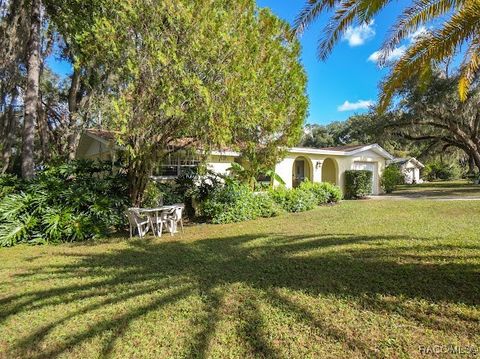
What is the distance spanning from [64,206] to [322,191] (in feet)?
38.7

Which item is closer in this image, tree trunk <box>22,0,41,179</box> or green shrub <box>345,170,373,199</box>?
tree trunk <box>22,0,41,179</box>

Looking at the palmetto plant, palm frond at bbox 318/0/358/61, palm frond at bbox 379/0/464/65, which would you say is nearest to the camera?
the palmetto plant

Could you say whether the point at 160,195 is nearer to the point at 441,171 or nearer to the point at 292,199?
the point at 292,199

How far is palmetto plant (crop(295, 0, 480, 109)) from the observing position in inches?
194

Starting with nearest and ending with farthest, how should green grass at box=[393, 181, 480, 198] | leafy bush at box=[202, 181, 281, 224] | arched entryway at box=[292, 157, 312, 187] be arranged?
leafy bush at box=[202, 181, 281, 224] → green grass at box=[393, 181, 480, 198] → arched entryway at box=[292, 157, 312, 187]

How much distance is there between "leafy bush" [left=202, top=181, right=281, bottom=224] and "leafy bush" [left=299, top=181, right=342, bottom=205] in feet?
10.8

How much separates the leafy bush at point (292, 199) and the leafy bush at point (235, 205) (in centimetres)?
80

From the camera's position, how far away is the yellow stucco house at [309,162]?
14.7m

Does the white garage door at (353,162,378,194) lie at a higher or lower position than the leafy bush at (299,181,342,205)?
higher

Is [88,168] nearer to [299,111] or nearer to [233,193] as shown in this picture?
[233,193]

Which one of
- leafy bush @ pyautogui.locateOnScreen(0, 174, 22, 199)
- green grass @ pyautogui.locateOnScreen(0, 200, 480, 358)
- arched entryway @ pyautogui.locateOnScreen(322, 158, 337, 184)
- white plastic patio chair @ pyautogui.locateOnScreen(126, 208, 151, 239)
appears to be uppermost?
arched entryway @ pyautogui.locateOnScreen(322, 158, 337, 184)

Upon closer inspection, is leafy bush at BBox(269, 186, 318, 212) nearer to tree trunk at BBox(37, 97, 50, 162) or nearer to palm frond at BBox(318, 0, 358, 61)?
palm frond at BBox(318, 0, 358, 61)

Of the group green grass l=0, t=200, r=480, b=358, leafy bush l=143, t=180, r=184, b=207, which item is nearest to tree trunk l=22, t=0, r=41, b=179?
green grass l=0, t=200, r=480, b=358

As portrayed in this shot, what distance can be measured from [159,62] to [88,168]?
15.9ft
